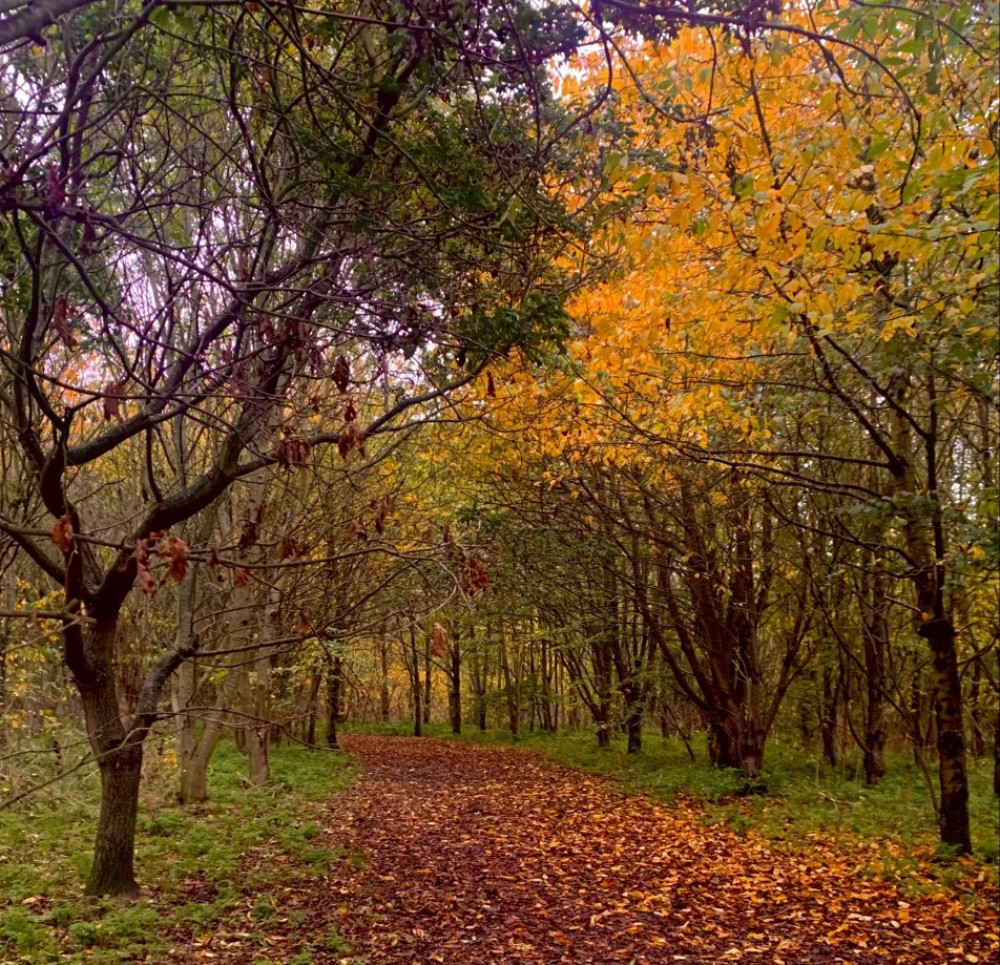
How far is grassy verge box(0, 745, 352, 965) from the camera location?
5.14 meters

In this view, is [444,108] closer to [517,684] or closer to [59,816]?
[59,816]

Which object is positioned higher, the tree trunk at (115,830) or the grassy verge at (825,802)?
the tree trunk at (115,830)

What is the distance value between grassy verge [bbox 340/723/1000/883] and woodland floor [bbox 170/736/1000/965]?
1.11 feet

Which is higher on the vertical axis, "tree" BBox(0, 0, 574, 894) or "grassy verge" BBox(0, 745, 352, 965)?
"tree" BBox(0, 0, 574, 894)

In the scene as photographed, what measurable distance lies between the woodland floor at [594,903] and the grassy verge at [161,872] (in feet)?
0.87

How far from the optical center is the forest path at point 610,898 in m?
5.38

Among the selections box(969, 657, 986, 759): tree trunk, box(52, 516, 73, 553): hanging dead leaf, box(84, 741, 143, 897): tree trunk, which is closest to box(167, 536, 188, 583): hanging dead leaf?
box(52, 516, 73, 553): hanging dead leaf

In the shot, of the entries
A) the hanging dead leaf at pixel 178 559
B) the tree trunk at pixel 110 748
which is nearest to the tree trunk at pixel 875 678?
the tree trunk at pixel 110 748

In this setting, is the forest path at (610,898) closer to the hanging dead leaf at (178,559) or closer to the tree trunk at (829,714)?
the hanging dead leaf at (178,559)

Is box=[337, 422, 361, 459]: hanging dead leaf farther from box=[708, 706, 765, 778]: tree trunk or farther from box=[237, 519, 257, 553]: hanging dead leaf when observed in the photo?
box=[708, 706, 765, 778]: tree trunk

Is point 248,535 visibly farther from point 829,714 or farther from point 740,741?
point 829,714

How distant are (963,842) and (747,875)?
2.18 metres

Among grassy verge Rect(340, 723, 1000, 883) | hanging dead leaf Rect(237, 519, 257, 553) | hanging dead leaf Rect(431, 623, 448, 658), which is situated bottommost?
grassy verge Rect(340, 723, 1000, 883)

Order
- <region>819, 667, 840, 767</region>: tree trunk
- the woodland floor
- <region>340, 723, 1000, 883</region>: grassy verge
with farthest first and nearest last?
<region>819, 667, 840, 767</region>: tree trunk, <region>340, 723, 1000, 883</region>: grassy verge, the woodland floor
